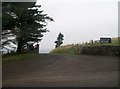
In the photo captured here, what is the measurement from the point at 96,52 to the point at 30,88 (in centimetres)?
1977

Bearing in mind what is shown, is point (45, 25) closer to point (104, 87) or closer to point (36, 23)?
point (36, 23)

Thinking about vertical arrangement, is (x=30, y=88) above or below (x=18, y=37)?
below

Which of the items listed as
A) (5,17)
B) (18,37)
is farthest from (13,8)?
(18,37)

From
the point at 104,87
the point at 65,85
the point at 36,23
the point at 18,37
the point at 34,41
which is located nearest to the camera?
the point at 104,87

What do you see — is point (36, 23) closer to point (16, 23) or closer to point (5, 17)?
point (16, 23)

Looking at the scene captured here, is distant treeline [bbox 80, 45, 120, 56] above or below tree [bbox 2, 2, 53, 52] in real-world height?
below

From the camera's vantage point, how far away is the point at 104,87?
10.4 m

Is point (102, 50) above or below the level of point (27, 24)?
below

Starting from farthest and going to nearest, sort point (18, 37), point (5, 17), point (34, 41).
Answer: point (34, 41) → point (18, 37) → point (5, 17)

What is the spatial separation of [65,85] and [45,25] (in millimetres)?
18777

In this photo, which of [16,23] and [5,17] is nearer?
[5,17]

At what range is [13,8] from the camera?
22.3 metres

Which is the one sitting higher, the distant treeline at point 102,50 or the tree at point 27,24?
the tree at point 27,24

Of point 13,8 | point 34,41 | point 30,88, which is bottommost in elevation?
point 30,88
